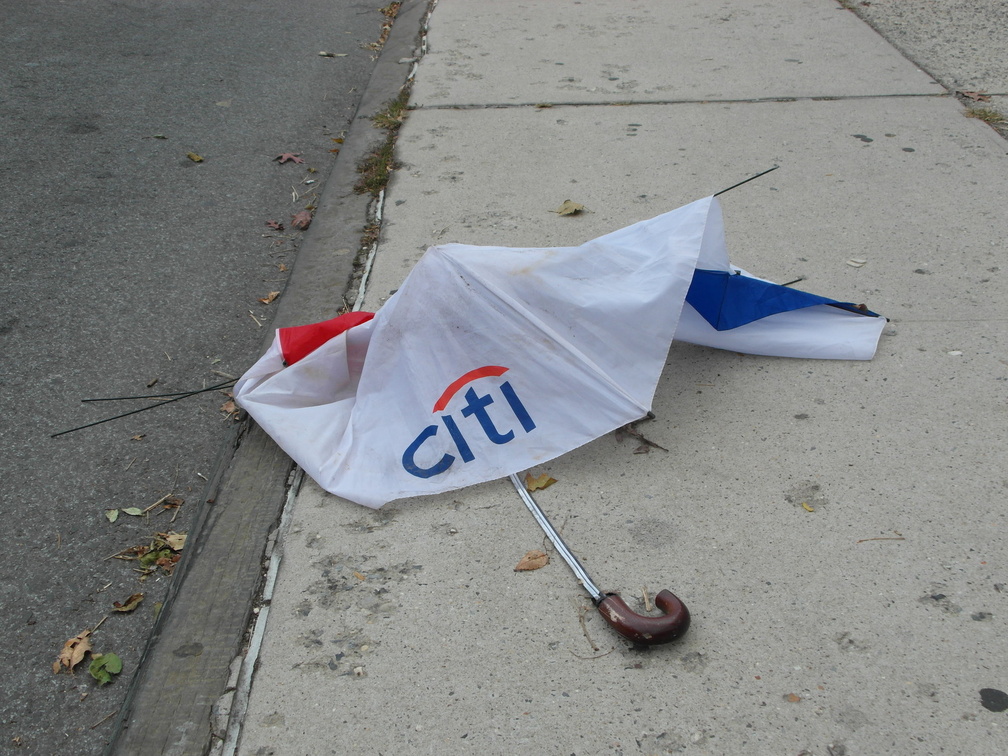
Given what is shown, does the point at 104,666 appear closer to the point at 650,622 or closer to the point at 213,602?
the point at 213,602

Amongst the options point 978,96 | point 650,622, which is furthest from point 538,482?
point 978,96

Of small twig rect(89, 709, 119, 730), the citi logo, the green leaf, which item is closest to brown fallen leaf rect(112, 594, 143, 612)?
the green leaf

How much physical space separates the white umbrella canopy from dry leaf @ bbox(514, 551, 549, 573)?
11.7 inches

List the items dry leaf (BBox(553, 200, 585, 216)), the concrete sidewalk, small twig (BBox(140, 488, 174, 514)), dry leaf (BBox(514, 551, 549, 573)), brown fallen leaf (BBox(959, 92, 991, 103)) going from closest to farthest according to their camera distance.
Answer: the concrete sidewalk < dry leaf (BBox(514, 551, 549, 573)) < small twig (BBox(140, 488, 174, 514)) < dry leaf (BBox(553, 200, 585, 216)) < brown fallen leaf (BBox(959, 92, 991, 103))

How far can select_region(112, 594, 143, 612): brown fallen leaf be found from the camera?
2302mm

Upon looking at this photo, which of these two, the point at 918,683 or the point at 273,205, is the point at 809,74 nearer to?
the point at 273,205

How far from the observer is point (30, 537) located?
2523 millimetres

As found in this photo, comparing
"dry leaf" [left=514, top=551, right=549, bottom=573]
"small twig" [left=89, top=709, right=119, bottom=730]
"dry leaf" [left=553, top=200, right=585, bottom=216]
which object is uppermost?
"dry leaf" [left=553, top=200, right=585, bottom=216]

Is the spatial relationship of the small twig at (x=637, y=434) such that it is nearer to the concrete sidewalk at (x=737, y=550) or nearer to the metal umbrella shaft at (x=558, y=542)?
the concrete sidewalk at (x=737, y=550)

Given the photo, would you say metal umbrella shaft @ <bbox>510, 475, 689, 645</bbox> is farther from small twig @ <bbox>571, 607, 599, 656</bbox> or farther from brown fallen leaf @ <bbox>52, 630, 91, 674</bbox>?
brown fallen leaf @ <bbox>52, 630, 91, 674</bbox>

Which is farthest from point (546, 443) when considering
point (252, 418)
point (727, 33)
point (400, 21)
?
point (400, 21)

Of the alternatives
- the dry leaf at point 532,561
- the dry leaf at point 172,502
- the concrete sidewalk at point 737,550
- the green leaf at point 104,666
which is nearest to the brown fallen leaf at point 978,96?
the concrete sidewalk at point 737,550

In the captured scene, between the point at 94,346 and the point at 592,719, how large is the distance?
8.34 feet

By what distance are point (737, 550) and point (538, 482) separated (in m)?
0.62
